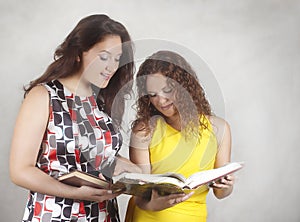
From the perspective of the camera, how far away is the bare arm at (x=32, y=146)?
1.41 metres

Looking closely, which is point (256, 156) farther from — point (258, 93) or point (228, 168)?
point (228, 168)

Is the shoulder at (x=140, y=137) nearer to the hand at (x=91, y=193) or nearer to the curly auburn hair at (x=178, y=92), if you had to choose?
the curly auburn hair at (x=178, y=92)

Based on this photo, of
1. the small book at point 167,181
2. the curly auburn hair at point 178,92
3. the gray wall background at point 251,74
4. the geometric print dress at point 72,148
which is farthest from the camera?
the gray wall background at point 251,74

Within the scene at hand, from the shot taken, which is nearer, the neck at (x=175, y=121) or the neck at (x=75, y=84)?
the neck at (x=75, y=84)

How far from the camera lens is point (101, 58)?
1.52 meters

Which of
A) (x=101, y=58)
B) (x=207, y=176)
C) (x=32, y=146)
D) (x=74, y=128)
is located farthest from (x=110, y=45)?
(x=207, y=176)

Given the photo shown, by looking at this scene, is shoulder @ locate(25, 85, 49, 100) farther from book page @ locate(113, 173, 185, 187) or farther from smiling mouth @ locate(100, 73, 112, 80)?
book page @ locate(113, 173, 185, 187)

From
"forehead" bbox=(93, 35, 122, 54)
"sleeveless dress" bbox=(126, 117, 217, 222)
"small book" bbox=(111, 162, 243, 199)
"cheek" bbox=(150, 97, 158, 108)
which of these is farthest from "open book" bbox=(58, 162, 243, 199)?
"forehead" bbox=(93, 35, 122, 54)

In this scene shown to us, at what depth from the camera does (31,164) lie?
143 centimetres

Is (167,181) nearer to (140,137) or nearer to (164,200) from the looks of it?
(164,200)

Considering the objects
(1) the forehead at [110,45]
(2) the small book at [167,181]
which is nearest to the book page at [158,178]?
(2) the small book at [167,181]

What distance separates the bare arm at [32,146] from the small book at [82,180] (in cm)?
2

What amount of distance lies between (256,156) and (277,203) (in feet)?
0.90

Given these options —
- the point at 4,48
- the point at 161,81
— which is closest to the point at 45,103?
the point at 161,81
